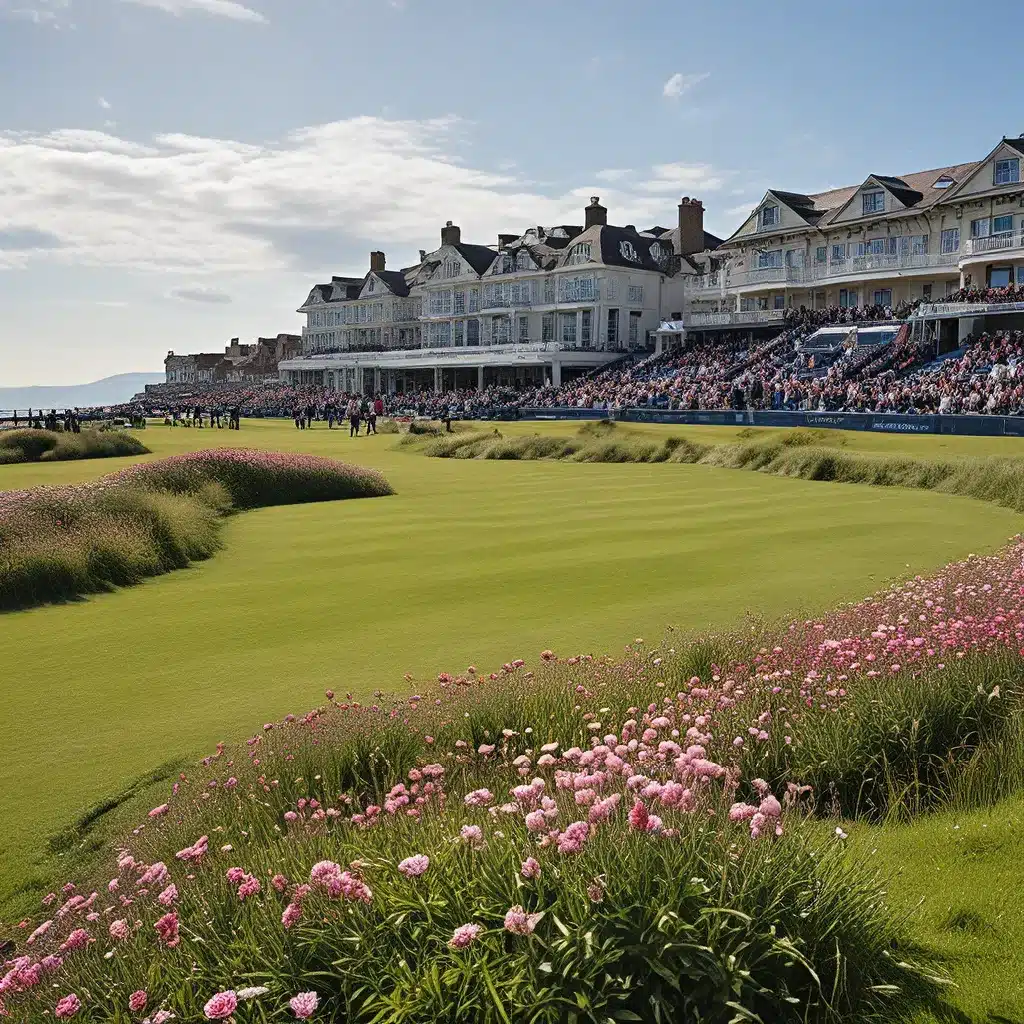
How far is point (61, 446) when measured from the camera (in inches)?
1726

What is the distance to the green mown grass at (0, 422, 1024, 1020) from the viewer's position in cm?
884

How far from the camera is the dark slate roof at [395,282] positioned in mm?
110562

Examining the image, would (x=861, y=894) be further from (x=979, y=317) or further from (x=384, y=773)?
(x=979, y=317)

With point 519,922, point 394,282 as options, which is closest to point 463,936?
point 519,922

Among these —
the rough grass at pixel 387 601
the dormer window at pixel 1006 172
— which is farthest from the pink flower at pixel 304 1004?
the dormer window at pixel 1006 172

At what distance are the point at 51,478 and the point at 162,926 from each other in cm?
3252

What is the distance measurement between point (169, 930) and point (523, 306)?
292 ft

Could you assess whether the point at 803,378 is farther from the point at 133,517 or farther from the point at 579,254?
the point at 133,517

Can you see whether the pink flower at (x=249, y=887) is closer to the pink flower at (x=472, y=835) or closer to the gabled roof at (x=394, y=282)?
the pink flower at (x=472, y=835)

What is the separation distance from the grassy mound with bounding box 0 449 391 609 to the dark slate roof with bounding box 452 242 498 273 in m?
72.3

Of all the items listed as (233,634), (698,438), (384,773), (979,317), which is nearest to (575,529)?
(233,634)

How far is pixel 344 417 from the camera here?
79.8 meters

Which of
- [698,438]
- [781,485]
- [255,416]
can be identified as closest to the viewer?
[781,485]

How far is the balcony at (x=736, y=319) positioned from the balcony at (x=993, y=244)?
13.2m
